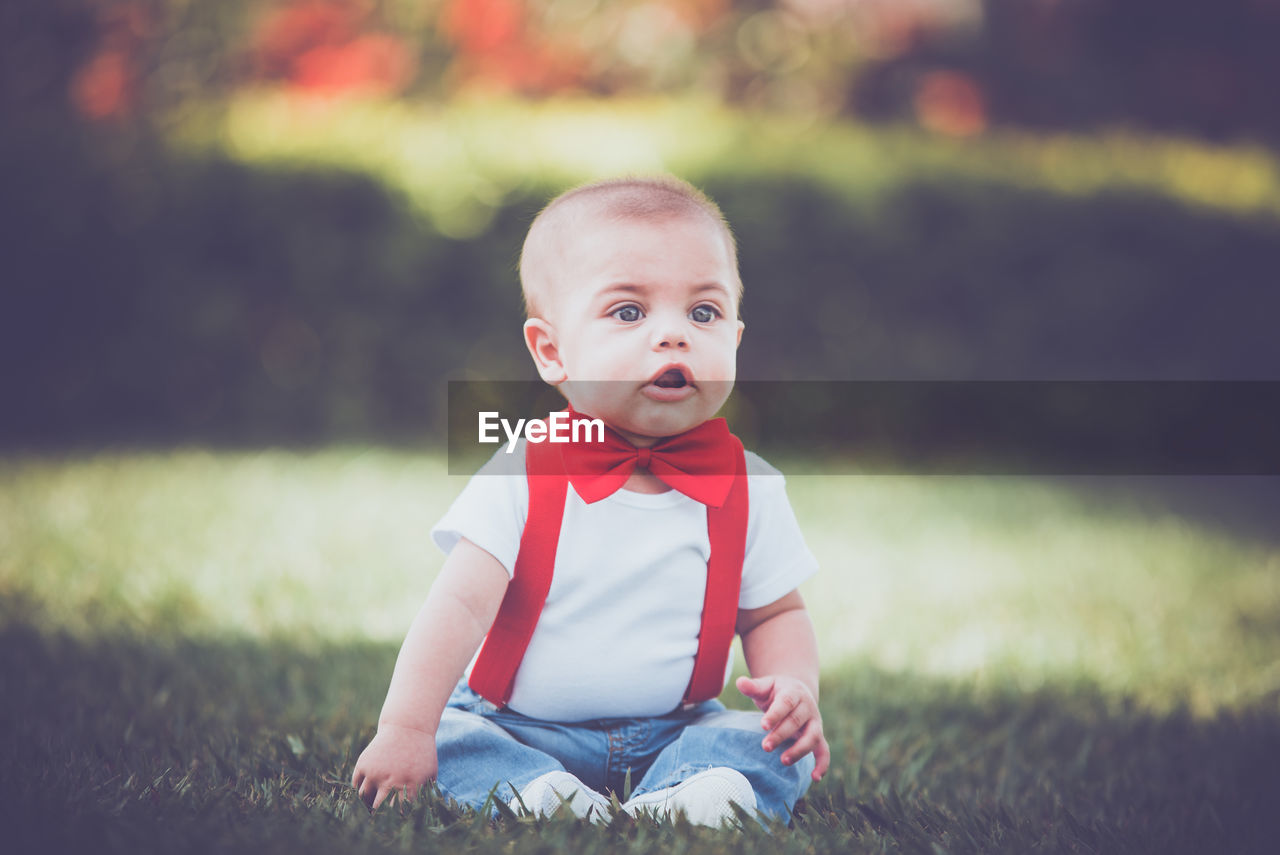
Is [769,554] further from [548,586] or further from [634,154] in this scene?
[634,154]

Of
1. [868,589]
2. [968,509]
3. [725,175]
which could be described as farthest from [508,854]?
[725,175]

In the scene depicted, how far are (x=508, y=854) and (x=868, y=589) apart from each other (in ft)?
8.61

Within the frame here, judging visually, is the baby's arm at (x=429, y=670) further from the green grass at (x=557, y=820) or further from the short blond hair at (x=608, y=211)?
the short blond hair at (x=608, y=211)

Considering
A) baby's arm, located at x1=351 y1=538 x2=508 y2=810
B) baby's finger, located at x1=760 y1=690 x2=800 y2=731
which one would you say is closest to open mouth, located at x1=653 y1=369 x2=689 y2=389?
baby's arm, located at x1=351 y1=538 x2=508 y2=810

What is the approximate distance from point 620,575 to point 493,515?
24cm

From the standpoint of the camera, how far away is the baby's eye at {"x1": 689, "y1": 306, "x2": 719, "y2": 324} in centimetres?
192

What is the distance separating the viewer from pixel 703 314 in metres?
1.93

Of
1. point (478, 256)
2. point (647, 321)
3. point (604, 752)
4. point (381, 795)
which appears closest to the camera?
point (381, 795)

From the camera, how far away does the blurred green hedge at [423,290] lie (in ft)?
20.6

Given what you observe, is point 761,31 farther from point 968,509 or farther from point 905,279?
point 968,509

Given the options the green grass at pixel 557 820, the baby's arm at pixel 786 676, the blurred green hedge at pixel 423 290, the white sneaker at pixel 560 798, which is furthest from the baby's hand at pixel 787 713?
the blurred green hedge at pixel 423 290

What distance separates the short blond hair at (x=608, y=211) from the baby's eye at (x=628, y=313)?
0.15 metres

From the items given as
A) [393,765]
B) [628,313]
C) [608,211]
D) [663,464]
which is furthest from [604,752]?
[608,211]

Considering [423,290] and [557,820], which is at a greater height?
[423,290]
